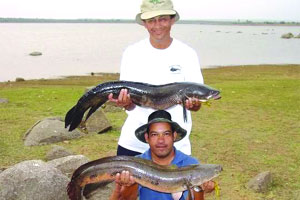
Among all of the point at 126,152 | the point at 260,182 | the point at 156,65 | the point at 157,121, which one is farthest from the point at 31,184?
the point at 260,182

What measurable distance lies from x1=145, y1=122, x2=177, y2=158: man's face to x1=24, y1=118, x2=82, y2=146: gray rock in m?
5.89

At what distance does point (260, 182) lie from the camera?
705cm

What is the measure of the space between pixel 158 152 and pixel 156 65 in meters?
0.94

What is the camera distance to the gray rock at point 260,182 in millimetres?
7001

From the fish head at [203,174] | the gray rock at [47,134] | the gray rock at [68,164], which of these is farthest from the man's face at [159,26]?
the gray rock at [47,134]

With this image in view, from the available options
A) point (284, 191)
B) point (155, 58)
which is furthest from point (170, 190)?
point (284, 191)

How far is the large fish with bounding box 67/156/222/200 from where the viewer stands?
3.94 metres

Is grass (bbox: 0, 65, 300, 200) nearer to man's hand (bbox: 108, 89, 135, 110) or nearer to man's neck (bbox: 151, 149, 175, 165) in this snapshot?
man's neck (bbox: 151, 149, 175, 165)

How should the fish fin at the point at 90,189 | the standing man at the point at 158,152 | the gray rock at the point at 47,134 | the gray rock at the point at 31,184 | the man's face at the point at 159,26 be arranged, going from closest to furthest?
the standing man at the point at 158,152 → the man's face at the point at 159,26 → the gray rock at the point at 31,184 → the fish fin at the point at 90,189 → the gray rock at the point at 47,134

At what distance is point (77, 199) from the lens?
4445 mm

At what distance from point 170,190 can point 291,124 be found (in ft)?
26.7

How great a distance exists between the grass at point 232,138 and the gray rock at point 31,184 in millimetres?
2554

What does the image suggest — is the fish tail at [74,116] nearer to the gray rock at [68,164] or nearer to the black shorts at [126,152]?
the black shorts at [126,152]

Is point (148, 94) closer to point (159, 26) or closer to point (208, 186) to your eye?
point (159, 26)
